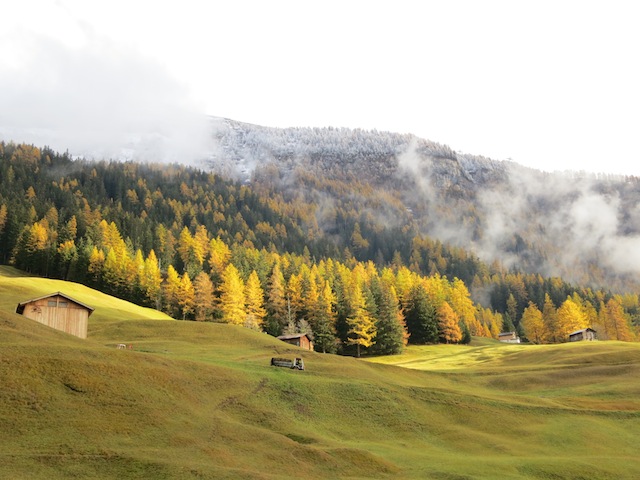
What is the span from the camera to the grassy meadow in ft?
93.7

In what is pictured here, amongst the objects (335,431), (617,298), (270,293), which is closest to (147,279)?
(270,293)

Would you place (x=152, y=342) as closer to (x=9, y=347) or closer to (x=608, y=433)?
(x=9, y=347)

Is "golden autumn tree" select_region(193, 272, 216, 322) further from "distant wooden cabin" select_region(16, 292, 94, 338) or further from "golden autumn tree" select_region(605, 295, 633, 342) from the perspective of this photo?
"golden autumn tree" select_region(605, 295, 633, 342)

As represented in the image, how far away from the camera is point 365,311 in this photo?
108 m

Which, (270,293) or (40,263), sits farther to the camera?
(40,263)

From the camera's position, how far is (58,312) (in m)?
64.4

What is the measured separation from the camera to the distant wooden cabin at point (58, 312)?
63.4 meters

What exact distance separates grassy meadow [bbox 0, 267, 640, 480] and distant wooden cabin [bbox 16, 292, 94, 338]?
24.6 ft

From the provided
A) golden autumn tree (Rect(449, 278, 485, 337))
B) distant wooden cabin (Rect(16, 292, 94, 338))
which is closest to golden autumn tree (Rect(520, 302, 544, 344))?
golden autumn tree (Rect(449, 278, 485, 337))

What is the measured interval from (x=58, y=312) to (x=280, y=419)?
37.1 metres

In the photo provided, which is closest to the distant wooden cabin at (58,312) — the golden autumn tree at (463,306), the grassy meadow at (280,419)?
the grassy meadow at (280,419)

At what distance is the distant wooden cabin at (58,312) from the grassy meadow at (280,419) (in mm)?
7505

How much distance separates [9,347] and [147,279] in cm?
8361

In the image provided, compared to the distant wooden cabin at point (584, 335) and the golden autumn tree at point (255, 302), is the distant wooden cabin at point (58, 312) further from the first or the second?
the distant wooden cabin at point (584, 335)
